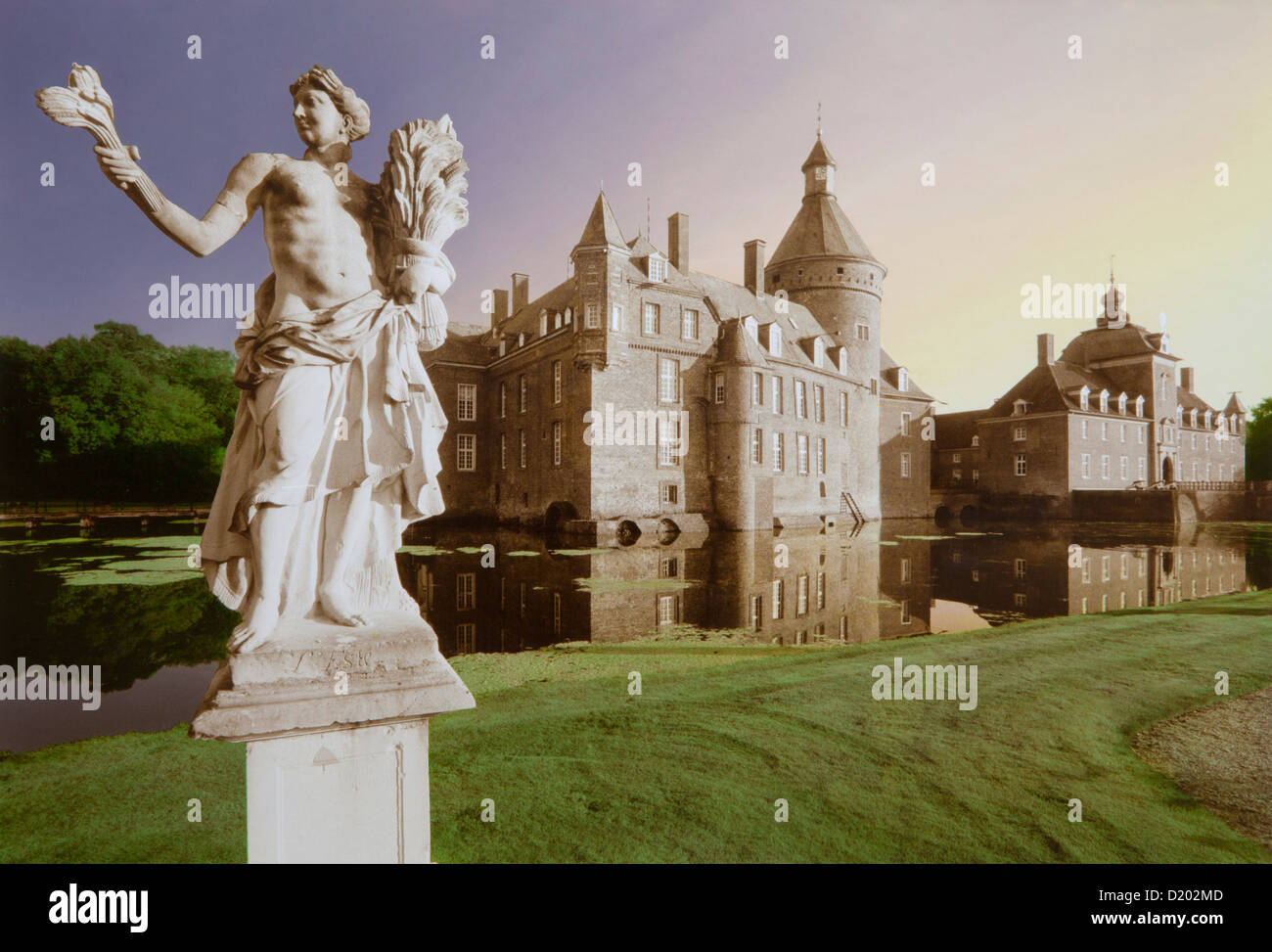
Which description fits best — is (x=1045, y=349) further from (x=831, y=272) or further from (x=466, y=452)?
(x=466, y=452)

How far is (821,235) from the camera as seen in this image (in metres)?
39.1

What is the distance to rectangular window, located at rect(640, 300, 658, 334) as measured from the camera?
93.1ft

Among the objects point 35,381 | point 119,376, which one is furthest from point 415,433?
point 119,376

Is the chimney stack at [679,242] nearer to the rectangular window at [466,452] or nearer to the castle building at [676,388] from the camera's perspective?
the castle building at [676,388]

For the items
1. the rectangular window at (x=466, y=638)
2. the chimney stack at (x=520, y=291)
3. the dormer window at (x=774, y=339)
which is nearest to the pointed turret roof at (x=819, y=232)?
the dormer window at (x=774, y=339)

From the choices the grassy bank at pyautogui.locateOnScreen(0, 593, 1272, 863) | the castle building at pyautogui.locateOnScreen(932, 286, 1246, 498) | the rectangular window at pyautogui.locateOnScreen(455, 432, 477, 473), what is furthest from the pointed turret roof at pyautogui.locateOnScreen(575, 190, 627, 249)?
the castle building at pyautogui.locateOnScreen(932, 286, 1246, 498)

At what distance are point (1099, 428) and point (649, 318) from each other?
32.0 m

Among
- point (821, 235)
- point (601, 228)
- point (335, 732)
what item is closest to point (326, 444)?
point (335, 732)

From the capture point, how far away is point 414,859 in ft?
8.14

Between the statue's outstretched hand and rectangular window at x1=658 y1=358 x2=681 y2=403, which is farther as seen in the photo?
rectangular window at x1=658 y1=358 x2=681 y2=403

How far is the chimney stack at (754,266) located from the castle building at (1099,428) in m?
20.1

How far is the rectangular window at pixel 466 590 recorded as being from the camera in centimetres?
1122

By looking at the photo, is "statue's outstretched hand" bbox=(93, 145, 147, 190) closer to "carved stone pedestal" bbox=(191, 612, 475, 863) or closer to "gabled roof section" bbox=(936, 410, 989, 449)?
"carved stone pedestal" bbox=(191, 612, 475, 863)

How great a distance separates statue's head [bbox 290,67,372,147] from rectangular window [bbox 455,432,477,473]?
33328mm
